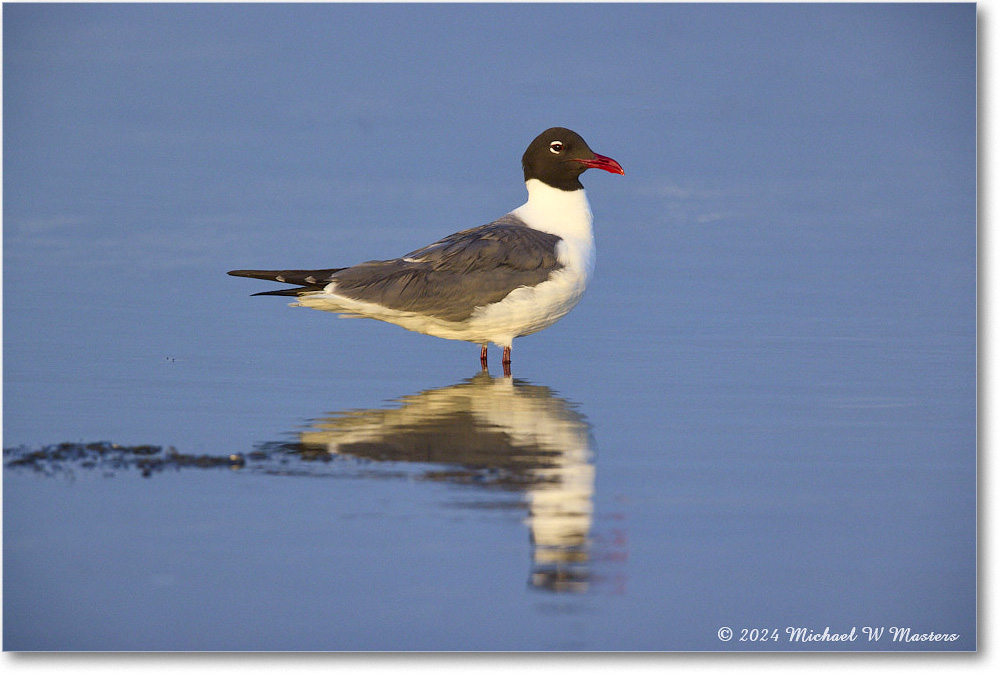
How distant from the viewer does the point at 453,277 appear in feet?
28.1

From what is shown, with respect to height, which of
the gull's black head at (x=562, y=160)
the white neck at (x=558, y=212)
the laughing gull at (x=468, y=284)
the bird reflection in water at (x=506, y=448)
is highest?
the gull's black head at (x=562, y=160)

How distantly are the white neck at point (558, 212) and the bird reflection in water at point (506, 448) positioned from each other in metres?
1.40

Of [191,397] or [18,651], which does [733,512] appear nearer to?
[18,651]

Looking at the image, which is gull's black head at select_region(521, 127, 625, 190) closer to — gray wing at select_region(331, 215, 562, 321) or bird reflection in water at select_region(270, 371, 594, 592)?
gray wing at select_region(331, 215, 562, 321)

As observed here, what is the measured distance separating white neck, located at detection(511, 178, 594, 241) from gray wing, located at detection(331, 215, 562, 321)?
0.58m

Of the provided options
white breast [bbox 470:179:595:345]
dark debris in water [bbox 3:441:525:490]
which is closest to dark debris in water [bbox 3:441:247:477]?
dark debris in water [bbox 3:441:525:490]

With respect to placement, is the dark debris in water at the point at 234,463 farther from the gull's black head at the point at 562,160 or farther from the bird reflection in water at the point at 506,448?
the gull's black head at the point at 562,160

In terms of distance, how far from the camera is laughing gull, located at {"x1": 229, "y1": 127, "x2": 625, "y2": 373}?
8500mm

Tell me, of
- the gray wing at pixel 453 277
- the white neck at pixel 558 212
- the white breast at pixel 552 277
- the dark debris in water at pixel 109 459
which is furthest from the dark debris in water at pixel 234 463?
the white neck at pixel 558 212

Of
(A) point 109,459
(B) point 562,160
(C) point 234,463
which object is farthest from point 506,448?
(B) point 562,160

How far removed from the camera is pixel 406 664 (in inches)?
184

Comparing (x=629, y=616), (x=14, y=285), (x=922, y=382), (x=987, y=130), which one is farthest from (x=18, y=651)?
(x=14, y=285)

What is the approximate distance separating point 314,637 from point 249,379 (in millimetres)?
4106

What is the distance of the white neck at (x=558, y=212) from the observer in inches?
364
